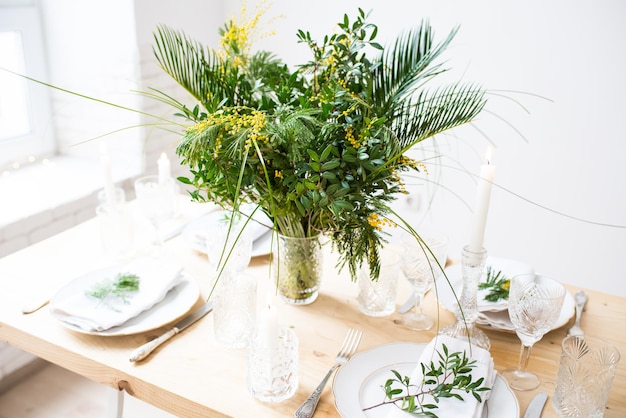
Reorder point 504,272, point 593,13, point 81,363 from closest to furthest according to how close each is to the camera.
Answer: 1. point 81,363
2. point 504,272
3. point 593,13

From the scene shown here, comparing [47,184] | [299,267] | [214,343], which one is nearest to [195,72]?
[299,267]

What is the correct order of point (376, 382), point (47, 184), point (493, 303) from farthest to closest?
point (47, 184) < point (493, 303) < point (376, 382)

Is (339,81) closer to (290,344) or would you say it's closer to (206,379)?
(290,344)

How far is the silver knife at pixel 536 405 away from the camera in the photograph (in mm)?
1113

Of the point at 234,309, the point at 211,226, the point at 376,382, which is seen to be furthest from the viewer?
the point at 211,226

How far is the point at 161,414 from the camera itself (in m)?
2.02

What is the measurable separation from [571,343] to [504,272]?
0.42 m

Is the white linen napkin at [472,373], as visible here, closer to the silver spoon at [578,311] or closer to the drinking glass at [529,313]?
the drinking glass at [529,313]

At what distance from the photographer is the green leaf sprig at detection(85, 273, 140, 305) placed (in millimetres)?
1395

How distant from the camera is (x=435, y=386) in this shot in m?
1.10

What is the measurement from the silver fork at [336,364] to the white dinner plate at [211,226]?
40 cm

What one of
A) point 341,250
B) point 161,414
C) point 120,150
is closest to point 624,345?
point 341,250

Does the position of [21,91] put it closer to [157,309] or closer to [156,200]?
[156,200]

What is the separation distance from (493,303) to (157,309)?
0.74m
